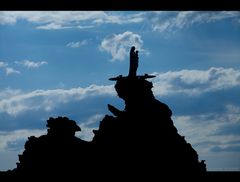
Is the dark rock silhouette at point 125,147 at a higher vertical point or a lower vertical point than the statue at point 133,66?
lower

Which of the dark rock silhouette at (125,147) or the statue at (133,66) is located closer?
the dark rock silhouette at (125,147)

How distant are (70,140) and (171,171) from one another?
5.20 metres

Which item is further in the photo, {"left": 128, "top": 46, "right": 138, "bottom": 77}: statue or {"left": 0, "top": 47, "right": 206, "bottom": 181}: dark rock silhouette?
{"left": 128, "top": 46, "right": 138, "bottom": 77}: statue

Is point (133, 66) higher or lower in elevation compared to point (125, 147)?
higher

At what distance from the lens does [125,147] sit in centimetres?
1547

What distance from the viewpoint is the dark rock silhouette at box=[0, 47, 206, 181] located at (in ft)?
42.6

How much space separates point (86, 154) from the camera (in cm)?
1407

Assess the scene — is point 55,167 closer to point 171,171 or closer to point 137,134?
point 137,134

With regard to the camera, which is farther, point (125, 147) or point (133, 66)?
point (125, 147)

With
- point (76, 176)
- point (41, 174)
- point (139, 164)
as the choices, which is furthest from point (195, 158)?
point (41, 174)

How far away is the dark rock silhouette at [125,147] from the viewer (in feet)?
42.6

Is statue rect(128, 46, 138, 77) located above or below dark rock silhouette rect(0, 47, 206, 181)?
above
